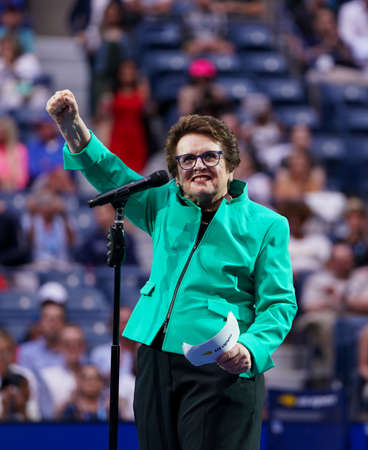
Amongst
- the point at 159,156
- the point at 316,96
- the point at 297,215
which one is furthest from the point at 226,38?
the point at 297,215

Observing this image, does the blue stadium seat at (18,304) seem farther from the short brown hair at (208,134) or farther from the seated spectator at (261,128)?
the short brown hair at (208,134)

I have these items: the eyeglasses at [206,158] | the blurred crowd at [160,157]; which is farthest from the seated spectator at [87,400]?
the eyeglasses at [206,158]

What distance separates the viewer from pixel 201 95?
809 centimetres

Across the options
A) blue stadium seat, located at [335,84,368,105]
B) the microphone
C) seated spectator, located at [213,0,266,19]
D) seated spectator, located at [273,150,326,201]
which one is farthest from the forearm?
seated spectator, located at [213,0,266,19]

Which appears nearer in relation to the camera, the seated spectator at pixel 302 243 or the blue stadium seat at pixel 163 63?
the seated spectator at pixel 302 243

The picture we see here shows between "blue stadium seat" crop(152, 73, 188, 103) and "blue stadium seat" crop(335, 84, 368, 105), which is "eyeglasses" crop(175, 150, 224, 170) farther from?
"blue stadium seat" crop(335, 84, 368, 105)

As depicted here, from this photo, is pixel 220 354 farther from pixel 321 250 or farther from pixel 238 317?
pixel 321 250

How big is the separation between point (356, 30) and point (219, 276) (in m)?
9.22

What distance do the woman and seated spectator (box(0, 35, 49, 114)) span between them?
5513 mm

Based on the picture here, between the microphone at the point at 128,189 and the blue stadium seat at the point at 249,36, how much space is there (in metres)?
8.13

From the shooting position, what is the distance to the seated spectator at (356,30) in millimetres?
10984

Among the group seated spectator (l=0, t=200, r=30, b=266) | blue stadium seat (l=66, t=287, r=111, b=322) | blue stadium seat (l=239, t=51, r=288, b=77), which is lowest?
blue stadium seat (l=66, t=287, r=111, b=322)

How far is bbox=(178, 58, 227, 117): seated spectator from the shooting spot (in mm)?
7965

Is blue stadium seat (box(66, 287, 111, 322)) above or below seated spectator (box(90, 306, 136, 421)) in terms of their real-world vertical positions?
above
